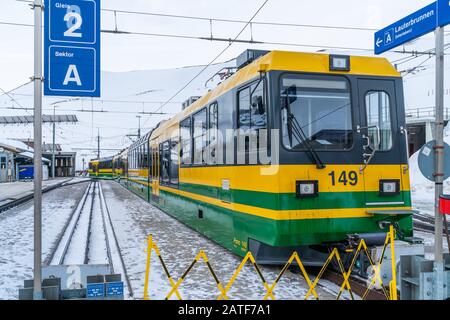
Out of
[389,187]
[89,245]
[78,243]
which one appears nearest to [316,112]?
[389,187]

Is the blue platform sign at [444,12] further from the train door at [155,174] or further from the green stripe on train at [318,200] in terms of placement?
the train door at [155,174]

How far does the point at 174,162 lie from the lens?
12805 millimetres

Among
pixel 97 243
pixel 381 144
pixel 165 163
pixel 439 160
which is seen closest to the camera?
pixel 439 160

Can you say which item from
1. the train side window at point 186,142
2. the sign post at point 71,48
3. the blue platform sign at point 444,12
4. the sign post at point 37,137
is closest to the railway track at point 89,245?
the sign post at point 37,137

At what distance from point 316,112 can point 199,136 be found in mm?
3836

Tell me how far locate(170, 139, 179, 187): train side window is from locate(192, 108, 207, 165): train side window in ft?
7.10

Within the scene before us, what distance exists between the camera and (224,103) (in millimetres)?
8195

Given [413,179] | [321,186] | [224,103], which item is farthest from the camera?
[413,179]

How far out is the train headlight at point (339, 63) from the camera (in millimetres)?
6836

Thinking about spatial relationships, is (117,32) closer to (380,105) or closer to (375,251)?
(380,105)

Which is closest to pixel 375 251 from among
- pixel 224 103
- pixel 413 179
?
pixel 224 103

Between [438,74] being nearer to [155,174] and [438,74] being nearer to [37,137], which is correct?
[37,137]

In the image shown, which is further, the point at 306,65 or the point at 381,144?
the point at 381,144
